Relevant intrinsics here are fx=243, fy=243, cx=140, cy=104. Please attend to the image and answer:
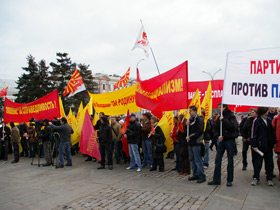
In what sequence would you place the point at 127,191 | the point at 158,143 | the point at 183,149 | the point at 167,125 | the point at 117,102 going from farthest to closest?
the point at 117,102 → the point at 167,125 → the point at 158,143 → the point at 183,149 → the point at 127,191

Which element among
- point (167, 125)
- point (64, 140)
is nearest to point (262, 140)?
point (167, 125)

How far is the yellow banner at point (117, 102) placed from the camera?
9.91 metres

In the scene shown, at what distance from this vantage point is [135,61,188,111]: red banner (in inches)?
253

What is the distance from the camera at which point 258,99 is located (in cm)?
524

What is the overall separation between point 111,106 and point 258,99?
6719 millimetres

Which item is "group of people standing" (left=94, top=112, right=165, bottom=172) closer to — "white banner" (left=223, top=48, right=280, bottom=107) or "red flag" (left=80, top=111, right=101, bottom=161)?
"red flag" (left=80, top=111, right=101, bottom=161)

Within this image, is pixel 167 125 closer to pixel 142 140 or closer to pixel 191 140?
pixel 142 140

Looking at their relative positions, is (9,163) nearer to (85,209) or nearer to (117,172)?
(117,172)

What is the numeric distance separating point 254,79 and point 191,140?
7.18 ft

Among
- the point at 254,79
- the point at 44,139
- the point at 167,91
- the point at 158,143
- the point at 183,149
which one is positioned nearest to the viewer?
the point at 254,79

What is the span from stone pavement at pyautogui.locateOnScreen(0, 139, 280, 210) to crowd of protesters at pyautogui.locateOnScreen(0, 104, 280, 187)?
38cm

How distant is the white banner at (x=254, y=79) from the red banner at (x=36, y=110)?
6617mm

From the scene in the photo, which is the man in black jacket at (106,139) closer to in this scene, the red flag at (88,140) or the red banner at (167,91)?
the red flag at (88,140)

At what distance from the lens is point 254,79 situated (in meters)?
5.38
